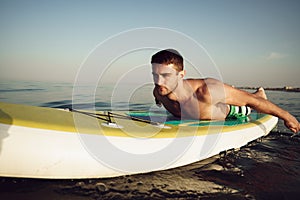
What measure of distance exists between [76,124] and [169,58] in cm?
153

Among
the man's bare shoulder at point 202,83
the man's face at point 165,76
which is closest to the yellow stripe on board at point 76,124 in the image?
the man's bare shoulder at point 202,83

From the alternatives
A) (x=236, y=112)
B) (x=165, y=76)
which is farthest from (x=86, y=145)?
(x=236, y=112)

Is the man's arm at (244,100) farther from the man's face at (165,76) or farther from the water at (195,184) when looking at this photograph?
the water at (195,184)

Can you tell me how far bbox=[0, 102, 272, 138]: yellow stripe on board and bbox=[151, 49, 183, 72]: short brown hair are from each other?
2.82ft

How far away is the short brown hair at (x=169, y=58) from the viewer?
297 centimetres

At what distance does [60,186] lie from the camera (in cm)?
180

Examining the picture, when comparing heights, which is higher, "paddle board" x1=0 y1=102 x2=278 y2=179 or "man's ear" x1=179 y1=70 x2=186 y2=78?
"man's ear" x1=179 y1=70 x2=186 y2=78

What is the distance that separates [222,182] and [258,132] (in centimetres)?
196

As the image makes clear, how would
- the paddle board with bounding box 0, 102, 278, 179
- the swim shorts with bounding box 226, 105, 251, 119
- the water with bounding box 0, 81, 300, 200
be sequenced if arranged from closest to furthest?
1. the paddle board with bounding box 0, 102, 278, 179
2. the water with bounding box 0, 81, 300, 200
3. the swim shorts with bounding box 226, 105, 251, 119

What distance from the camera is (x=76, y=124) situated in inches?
79.7

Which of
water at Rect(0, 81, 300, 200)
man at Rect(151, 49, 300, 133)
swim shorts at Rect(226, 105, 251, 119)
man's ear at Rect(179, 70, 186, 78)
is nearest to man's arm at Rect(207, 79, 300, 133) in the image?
man at Rect(151, 49, 300, 133)

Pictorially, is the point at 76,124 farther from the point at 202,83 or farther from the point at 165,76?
the point at 202,83

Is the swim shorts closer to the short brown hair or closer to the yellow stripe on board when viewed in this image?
the yellow stripe on board

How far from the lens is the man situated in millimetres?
2973
